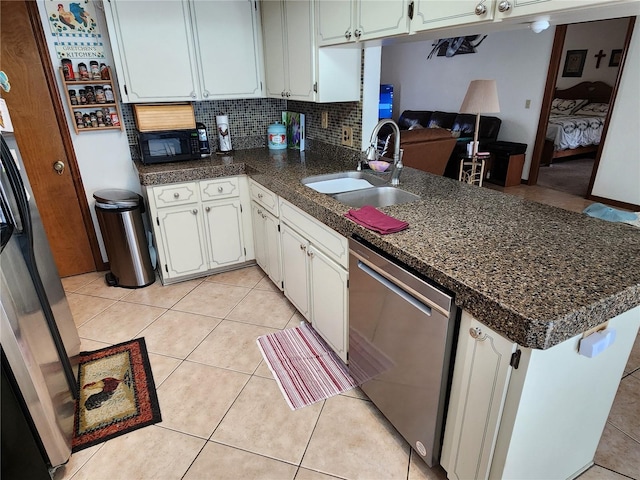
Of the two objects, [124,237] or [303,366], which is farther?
[124,237]

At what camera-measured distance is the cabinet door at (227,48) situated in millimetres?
2709

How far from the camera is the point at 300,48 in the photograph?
97.3 inches

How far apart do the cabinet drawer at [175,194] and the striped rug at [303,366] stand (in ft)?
3.79

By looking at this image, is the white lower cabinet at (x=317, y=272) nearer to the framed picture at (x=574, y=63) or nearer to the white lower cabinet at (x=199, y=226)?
the white lower cabinet at (x=199, y=226)

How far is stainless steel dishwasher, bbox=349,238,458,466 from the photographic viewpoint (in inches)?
49.8

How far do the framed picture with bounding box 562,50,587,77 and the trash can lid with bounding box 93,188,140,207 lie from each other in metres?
8.48

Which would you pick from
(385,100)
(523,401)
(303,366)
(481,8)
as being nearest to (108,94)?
(303,366)

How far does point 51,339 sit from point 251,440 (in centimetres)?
98

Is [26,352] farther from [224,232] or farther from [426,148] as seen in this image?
[426,148]

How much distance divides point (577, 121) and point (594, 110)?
0.92 metres

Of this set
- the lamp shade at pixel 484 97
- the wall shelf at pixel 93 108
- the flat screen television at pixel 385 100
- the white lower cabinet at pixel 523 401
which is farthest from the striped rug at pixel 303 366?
the flat screen television at pixel 385 100

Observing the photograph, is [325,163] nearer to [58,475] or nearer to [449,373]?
[449,373]

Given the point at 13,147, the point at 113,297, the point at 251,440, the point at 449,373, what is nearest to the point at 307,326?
the point at 251,440

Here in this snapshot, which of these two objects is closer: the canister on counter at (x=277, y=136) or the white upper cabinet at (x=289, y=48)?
the white upper cabinet at (x=289, y=48)
